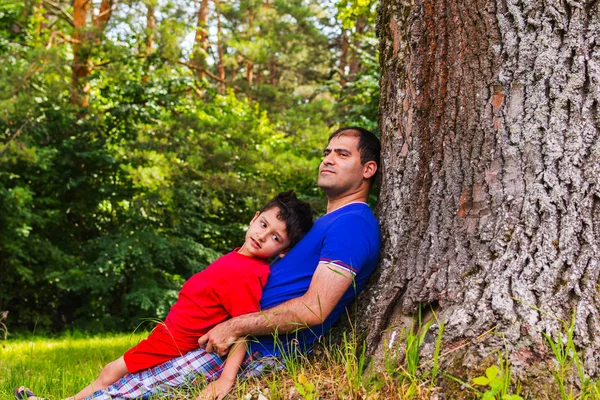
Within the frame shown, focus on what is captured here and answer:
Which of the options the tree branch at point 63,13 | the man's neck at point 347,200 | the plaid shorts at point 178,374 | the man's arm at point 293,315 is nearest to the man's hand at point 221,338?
the man's arm at point 293,315

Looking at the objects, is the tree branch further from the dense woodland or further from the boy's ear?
the boy's ear

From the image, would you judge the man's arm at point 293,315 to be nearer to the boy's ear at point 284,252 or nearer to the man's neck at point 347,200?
the boy's ear at point 284,252

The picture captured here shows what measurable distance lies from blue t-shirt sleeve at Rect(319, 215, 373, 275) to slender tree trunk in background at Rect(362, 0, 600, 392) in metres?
0.16

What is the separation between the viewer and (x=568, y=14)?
8.38 ft

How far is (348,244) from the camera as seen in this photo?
2932 mm

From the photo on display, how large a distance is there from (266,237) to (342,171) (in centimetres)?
58

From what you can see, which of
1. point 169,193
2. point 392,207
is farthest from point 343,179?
point 169,193

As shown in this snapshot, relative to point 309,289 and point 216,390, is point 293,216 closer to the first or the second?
point 309,289

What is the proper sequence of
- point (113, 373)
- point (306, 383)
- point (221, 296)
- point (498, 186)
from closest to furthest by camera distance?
1. point (306, 383)
2. point (498, 186)
3. point (221, 296)
4. point (113, 373)

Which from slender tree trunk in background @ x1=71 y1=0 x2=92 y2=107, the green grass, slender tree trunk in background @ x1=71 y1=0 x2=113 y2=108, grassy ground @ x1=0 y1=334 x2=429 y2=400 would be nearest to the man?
grassy ground @ x1=0 y1=334 x2=429 y2=400

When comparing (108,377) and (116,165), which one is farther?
(116,165)

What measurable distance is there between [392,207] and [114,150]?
864cm

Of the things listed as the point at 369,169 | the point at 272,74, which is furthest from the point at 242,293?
the point at 272,74

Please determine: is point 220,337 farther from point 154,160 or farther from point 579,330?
point 154,160
